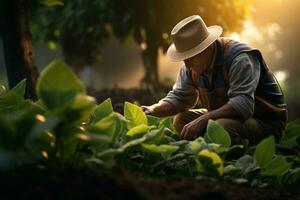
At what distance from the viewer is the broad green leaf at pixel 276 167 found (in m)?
4.48

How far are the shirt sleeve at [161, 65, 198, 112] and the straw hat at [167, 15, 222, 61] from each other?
310 millimetres

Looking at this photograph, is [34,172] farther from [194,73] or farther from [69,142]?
[194,73]

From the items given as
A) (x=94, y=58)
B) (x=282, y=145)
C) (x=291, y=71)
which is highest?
(x=282, y=145)

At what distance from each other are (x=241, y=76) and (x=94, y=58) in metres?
16.8

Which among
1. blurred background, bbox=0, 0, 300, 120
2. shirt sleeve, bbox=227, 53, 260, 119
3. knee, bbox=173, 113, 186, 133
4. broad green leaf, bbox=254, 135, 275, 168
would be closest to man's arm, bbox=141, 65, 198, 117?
knee, bbox=173, 113, 186, 133

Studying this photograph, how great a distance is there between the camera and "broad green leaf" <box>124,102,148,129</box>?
202 inches

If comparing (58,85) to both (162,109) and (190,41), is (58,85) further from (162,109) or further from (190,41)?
(162,109)

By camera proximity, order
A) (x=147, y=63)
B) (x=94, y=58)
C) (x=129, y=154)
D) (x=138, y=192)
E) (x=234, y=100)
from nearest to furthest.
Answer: (x=138, y=192)
(x=129, y=154)
(x=234, y=100)
(x=147, y=63)
(x=94, y=58)

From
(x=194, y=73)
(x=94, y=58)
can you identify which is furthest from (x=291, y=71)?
(x=194, y=73)

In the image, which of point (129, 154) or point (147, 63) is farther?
point (147, 63)

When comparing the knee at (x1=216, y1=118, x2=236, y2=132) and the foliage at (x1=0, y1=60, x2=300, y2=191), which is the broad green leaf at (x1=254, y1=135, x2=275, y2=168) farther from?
the knee at (x1=216, y1=118, x2=236, y2=132)

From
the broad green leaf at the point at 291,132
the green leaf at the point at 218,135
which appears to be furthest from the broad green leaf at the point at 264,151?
the broad green leaf at the point at 291,132

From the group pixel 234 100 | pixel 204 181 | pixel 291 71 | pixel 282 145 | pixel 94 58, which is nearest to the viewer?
pixel 204 181

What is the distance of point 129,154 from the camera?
4.63 meters
